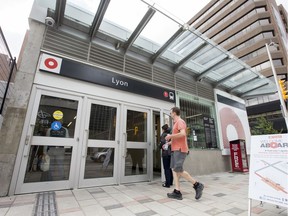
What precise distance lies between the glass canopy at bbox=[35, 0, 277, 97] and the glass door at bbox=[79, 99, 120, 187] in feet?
6.68

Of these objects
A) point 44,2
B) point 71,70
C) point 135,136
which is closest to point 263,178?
point 135,136

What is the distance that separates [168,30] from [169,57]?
1.18m

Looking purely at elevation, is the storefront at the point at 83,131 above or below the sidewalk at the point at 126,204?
above

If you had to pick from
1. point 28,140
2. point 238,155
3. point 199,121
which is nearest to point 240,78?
point 199,121

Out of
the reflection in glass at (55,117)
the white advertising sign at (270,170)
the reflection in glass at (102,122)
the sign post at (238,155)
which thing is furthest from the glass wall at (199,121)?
the reflection in glass at (55,117)

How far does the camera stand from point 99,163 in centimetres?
370

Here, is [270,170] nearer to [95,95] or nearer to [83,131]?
[83,131]

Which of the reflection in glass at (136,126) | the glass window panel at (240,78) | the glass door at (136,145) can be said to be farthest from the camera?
the glass window panel at (240,78)

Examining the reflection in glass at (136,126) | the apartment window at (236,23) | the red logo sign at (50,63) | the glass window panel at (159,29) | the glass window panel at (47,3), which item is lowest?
the reflection in glass at (136,126)

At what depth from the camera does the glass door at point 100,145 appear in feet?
11.5

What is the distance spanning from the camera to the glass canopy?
3.57 meters

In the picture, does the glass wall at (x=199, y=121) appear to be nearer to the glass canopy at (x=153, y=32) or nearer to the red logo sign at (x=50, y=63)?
the glass canopy at (x=153, y=32)

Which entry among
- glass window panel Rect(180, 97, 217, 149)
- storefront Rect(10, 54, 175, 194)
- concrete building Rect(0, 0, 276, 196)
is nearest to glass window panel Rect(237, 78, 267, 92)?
concrete building Rect(0, 0, 276, 196)

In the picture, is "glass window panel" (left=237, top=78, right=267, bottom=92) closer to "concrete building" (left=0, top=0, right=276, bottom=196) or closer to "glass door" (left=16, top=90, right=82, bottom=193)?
"concrete building" (left=0, top=0, right=276, bottom=196)
